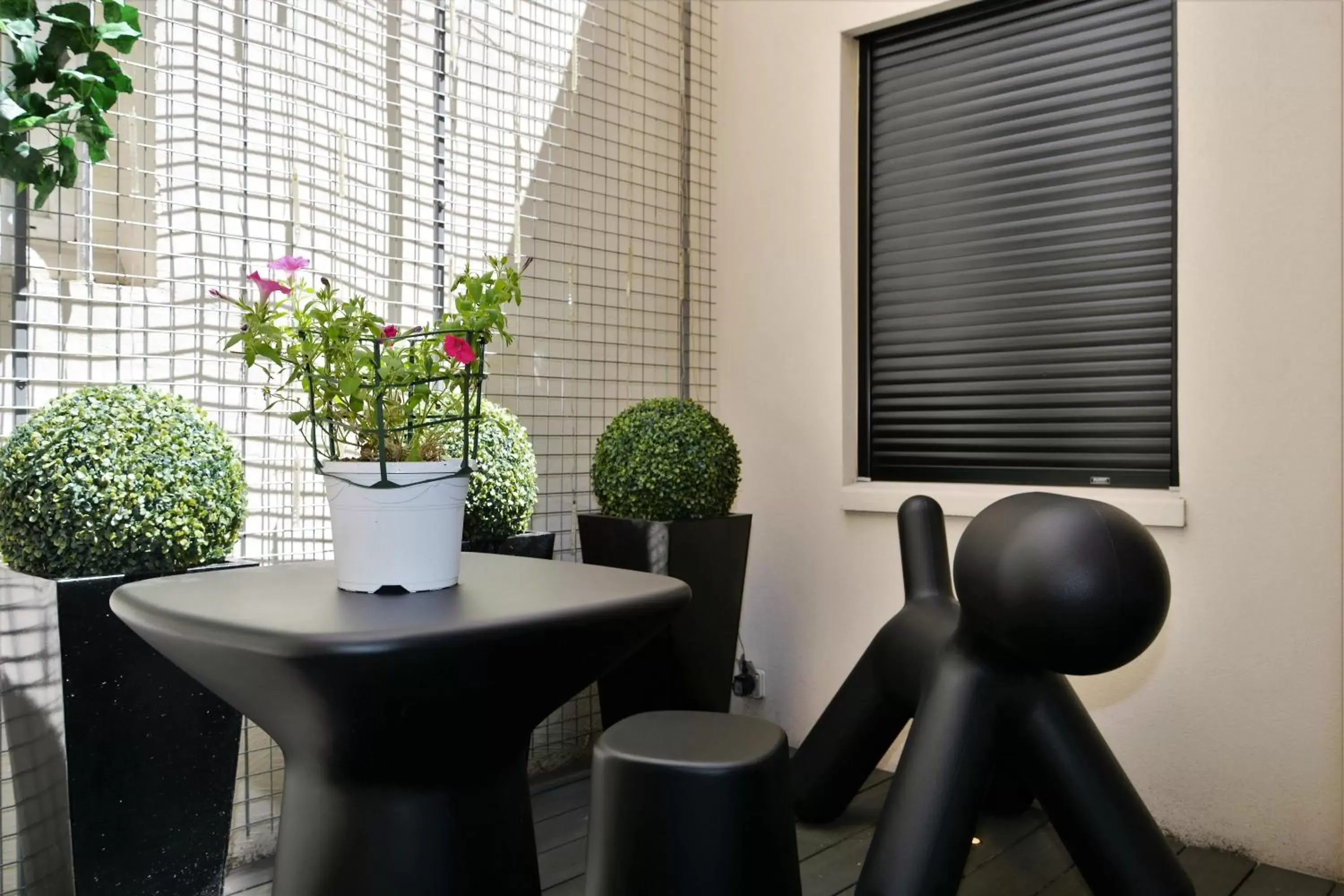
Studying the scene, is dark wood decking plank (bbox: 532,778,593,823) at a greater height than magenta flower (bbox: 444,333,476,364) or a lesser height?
lesser

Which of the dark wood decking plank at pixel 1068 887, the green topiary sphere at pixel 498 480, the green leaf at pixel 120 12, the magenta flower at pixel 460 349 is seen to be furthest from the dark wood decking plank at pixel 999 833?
the green leaf at pixel 120 12

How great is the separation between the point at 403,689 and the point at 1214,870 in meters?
1.99

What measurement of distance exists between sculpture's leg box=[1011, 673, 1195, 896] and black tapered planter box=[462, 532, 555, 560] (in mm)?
1102

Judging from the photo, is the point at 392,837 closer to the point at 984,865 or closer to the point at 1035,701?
the point at 1035,701

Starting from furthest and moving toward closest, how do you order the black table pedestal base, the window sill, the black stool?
the window sill
the black stool
the black table pedestal base

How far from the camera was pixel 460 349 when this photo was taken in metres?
1.27

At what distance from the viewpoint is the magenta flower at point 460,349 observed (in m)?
1.26

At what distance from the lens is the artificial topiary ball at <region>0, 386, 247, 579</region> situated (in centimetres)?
168

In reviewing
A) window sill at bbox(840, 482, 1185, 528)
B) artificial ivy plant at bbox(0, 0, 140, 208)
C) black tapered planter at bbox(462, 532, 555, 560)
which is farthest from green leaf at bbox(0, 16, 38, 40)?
window sill at bbox(840, 482, 1185, 528)

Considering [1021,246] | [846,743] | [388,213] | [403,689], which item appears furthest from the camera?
[1021,246]

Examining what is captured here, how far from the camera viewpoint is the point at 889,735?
7.76 feet

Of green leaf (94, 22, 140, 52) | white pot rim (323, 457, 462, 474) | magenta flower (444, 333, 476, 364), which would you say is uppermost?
green leaf (94, 22, 140, 52)

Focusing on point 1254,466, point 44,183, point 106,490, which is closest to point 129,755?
point 106,490

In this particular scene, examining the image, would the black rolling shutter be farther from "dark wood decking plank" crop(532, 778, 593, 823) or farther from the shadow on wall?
Result: the shadow on wall
